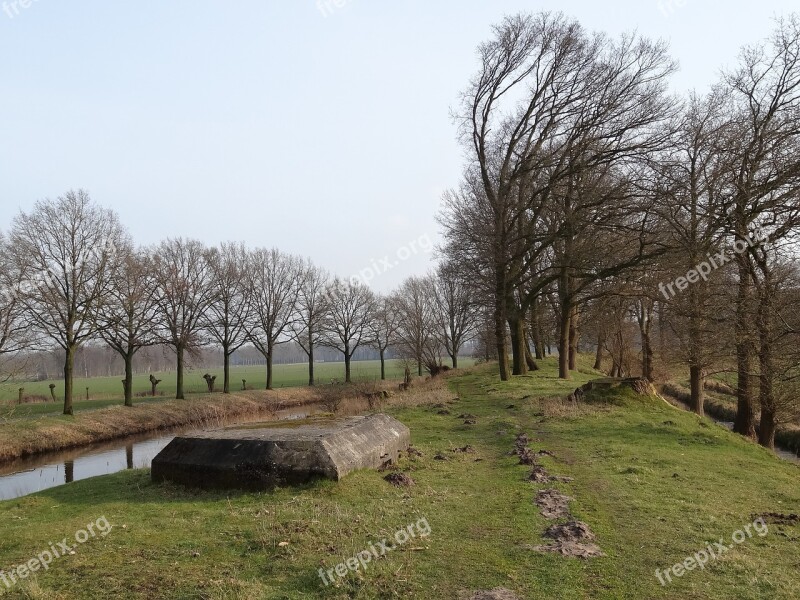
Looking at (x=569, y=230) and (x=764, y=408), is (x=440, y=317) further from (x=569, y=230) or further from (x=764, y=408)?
(x=764, y=408)

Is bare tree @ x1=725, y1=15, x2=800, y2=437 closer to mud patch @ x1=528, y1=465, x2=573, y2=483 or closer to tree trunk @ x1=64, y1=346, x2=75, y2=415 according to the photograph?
mud patch @ x1=528, y1=465, x2=573, y2=483

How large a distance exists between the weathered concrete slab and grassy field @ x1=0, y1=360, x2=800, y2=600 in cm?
27

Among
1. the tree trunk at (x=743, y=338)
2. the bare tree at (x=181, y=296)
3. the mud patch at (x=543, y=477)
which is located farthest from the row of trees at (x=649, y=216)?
the bare tree at (x=181, y=296)

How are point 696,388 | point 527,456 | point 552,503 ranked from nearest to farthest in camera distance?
1. point 552,503
2. point 527,456
3. point 696,388

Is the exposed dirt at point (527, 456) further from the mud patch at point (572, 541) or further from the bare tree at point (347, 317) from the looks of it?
the bare tree at point (347, 317)

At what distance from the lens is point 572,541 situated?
666 cm

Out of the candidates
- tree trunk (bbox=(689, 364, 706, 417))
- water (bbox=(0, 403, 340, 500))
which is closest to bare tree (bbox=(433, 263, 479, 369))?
water (bbox=(0, 403, 340, 500))

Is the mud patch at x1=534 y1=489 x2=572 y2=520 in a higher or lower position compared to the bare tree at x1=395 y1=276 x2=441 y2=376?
lower

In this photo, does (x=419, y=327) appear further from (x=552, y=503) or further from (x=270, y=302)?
(x=552, y=503)

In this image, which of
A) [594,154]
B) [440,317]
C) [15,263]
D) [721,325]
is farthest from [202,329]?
[721,325]

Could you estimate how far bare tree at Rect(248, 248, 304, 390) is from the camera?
46594 millimetres

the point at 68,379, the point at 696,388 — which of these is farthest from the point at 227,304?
the point at 696,388

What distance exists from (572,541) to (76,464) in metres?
20.8

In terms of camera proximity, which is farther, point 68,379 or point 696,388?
point 68,379
